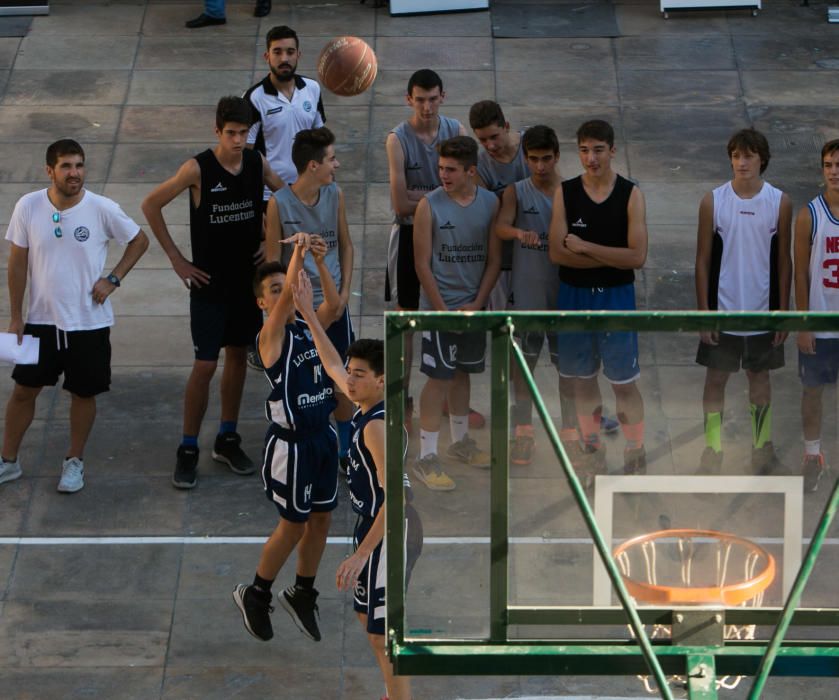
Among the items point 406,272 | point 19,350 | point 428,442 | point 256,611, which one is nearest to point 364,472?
point 428,442

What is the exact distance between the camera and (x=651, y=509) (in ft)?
18.7

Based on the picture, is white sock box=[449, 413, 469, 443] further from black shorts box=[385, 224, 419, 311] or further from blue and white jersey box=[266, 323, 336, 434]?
black shorts box=[385, 224, 419, 311]

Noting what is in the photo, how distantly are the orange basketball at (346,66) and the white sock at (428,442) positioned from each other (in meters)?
4.90

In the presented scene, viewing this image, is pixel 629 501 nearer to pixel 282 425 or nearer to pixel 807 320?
pixel 807 320

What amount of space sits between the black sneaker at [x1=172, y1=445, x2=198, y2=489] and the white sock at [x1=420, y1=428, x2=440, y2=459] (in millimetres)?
3658

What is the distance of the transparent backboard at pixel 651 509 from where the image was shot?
562 centimetres

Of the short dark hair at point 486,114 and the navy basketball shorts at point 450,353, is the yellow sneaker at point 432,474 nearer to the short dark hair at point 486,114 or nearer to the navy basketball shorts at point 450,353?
the navy basketball shorts at point 450,353

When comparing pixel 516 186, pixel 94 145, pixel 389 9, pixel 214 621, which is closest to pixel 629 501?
pixel 214 621

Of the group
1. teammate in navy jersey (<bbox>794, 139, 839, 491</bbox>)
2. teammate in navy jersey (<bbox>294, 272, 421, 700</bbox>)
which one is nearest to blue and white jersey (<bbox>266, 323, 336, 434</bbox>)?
teammate in navy jersey (<bbox>294, 272, 421, 700</bbox>)

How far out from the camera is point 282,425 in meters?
7.69

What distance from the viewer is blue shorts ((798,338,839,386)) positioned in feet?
18.2

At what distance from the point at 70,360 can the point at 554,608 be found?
14.2ft

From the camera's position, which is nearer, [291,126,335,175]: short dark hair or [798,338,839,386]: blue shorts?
[798,338,839,386]: blue shorts

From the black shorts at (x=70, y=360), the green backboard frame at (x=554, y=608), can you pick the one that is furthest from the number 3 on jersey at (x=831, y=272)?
the black shorts at (x=70, y=360)
